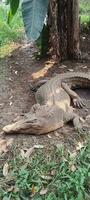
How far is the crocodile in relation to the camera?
14.0ft

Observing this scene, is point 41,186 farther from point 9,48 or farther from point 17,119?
point 9,48

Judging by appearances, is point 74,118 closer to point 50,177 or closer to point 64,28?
point 50,177

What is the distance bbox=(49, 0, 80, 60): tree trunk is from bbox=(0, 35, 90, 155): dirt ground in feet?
0.67

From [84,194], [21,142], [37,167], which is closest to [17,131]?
[21,142]

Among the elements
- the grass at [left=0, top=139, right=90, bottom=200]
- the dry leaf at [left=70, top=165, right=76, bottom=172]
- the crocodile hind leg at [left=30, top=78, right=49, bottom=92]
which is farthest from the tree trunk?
the dry leaf at [left=70, top=165, right=76, bottom=172]

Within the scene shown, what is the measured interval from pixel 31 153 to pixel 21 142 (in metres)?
0.21

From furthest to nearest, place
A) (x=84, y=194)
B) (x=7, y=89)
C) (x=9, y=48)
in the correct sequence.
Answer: (x=9, y=48) < (x=7, y=89) < (x=84, y=194)

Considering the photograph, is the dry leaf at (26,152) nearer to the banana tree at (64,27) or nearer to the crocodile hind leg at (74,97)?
the crocodile hind leg at (74,97)

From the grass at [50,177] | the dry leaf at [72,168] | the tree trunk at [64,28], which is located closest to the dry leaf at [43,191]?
→ the grass at [50,177]

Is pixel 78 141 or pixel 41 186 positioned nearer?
pixel 41 186

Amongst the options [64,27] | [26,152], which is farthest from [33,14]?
[64,27]

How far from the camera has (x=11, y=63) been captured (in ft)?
20.5

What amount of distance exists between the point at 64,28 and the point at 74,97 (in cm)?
134

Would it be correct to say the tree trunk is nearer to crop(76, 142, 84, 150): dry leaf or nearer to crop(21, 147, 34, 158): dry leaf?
crop(76, 142, 84, 150): dry leaf
